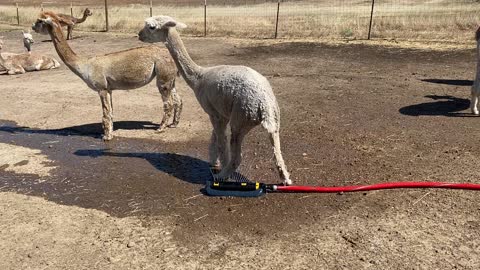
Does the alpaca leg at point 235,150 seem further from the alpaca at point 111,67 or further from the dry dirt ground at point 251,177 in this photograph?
the alpaca at point 111,67

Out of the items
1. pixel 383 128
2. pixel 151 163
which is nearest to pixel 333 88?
pixel 383 128

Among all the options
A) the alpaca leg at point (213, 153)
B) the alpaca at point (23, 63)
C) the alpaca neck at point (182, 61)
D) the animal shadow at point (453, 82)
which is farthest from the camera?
the alpaca at point (23, 63)

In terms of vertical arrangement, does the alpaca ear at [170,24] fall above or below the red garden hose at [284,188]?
above

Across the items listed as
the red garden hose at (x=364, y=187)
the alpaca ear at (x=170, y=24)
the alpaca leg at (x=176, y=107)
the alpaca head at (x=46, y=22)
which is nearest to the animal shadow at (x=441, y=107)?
the red garden hose at (x=364, y=187)

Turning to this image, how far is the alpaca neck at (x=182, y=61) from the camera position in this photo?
6.52 meters

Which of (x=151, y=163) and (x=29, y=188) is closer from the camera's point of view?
(x=29, y=188)

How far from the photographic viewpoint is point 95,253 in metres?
4.75

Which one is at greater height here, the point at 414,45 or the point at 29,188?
the point at 414,45

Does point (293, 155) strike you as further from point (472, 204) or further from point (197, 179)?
point (472, 204)

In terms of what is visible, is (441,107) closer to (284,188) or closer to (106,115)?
(284,188)

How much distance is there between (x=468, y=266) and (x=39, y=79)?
1243 centimetres

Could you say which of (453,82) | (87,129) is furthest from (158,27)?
(453,82)

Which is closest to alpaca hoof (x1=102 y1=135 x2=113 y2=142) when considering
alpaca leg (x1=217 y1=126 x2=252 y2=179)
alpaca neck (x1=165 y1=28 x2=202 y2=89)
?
alpaca neck (x1=165 y1=28 x2=202 y2=89)

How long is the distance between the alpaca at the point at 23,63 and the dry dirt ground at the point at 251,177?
275 centimetres
